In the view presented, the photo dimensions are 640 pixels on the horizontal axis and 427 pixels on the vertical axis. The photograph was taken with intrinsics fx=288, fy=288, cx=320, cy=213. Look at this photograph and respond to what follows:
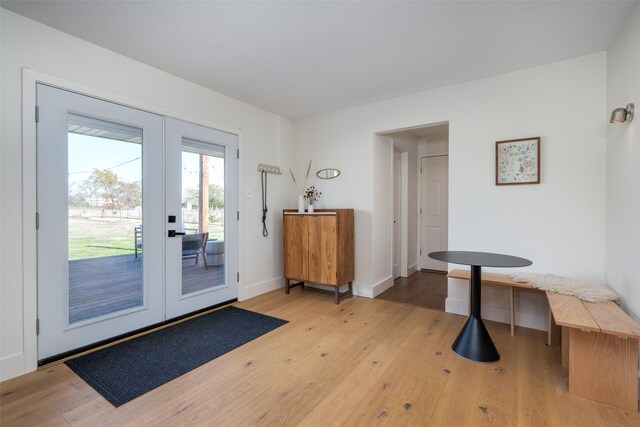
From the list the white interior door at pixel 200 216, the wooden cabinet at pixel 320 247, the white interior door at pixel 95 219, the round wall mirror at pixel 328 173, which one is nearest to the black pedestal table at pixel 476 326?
the wooden cabinet at pixel 320 247

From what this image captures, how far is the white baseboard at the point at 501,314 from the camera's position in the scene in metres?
2.76

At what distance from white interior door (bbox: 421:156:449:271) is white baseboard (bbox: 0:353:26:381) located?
5283 millimetres

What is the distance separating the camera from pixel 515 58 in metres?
2.61

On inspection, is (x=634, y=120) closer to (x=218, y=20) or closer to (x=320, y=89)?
(x=320, y=89)

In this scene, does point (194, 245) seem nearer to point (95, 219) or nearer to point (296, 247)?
point (95, 219)

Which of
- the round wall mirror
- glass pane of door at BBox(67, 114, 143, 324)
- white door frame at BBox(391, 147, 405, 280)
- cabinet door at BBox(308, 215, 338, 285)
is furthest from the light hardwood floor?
the round wall mirror

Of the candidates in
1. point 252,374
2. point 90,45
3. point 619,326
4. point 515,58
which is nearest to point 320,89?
point 515,58

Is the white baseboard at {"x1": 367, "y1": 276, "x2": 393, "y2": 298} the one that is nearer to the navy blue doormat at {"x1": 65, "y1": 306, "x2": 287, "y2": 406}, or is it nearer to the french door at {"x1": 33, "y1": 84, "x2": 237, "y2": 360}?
the navy blue doormat at {"x1": 65, "y1": 306, "x2": 287, "y2": 406}

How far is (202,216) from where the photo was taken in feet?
10.5

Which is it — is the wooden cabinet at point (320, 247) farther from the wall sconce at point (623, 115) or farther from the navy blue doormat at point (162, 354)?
the wall sconce at point (623, 115)

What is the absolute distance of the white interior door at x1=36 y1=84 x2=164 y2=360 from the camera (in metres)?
2.17

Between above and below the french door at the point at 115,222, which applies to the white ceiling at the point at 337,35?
above

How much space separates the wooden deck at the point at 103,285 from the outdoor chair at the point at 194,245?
44cm

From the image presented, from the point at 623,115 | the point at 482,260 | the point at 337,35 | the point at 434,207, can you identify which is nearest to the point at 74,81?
the point at 337,35
